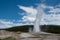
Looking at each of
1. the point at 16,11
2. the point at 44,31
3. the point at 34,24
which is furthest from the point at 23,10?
the point at 44,31

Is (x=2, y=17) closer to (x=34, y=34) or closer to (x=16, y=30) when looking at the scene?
(x=16, y=30)

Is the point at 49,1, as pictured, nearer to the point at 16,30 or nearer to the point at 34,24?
the point at 34,24

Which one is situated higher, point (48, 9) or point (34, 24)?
point (48, 9)

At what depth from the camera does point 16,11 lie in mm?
3361

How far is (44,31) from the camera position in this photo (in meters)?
3.44

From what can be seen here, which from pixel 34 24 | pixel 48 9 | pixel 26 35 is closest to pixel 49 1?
pixel 48 9

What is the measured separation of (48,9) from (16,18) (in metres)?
0.68

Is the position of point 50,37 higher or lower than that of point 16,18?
lower

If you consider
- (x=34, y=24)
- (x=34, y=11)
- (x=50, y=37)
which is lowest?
(x=50, y=37)

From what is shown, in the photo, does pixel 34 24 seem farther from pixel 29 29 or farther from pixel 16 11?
pixel 16 11

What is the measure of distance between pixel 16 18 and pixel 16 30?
0.24 m

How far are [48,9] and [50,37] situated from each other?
1.87 feet

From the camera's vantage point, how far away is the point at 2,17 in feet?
10.8

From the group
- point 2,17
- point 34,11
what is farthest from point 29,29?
point 2,17
